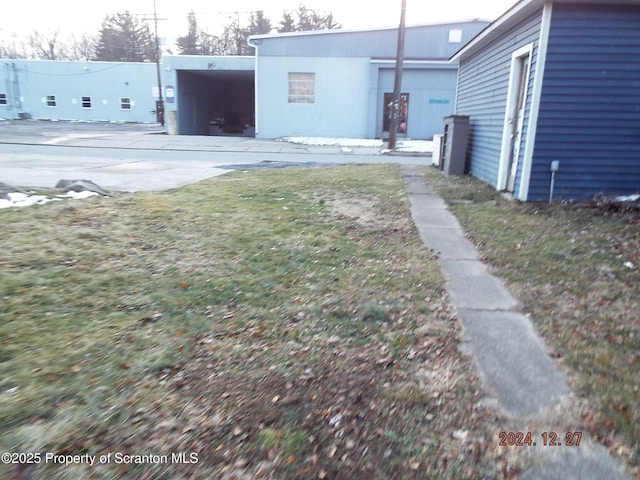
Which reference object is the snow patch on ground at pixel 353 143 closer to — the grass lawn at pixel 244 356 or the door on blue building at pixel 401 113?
the door on blue building at pixel 401 113

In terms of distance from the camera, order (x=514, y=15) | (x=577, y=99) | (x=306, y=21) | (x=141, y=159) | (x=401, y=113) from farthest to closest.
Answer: (x=306, y=21) → (x=401, y=113) → (x=141, y=159) → (x=514, y=15) → (x=577, y=99)

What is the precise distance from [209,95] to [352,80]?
18599mm

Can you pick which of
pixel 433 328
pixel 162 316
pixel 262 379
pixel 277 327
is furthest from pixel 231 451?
pixel 433 328

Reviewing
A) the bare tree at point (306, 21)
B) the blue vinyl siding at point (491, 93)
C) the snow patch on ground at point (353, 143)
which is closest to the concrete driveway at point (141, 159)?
the snow patch on ground at point (353, 143)

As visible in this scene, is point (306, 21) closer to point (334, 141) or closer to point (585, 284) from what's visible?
point (334, 141)

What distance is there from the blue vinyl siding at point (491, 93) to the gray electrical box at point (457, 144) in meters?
0.23

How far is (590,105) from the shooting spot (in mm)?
7617

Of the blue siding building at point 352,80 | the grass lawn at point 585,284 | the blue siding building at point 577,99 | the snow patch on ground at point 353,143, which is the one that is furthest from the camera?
the blue siding building at point 352,80

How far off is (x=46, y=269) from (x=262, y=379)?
2514mm

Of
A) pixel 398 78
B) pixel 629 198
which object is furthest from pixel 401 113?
pixel 629 198

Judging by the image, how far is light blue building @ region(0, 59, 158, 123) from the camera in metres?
40.6

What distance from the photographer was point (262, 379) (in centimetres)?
277


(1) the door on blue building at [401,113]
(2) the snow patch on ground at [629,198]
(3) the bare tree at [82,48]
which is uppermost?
(3) the bare tree at [82,48]

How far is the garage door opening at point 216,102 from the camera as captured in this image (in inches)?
1342
